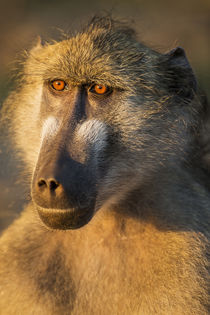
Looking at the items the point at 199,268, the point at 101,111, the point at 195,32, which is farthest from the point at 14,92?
the point at 195,32

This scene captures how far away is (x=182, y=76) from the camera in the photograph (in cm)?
271

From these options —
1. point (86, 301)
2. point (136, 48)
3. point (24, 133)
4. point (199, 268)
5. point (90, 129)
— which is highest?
point (136, 48)

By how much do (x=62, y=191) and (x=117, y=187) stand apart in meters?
0.54

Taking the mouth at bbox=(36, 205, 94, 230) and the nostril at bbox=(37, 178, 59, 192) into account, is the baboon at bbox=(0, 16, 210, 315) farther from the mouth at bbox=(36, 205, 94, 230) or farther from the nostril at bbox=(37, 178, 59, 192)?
the nostril at bbox=(37, 178, 59, 192)

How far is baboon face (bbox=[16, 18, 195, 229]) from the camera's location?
87.7 inches

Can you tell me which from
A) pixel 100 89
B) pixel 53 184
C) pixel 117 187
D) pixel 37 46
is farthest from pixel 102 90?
pixel 37 46

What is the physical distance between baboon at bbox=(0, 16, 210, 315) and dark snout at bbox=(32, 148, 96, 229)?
3 centimetres

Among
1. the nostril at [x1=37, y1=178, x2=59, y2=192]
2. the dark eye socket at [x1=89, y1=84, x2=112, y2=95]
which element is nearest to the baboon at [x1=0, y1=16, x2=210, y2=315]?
the dark eye socket at [x1=89, y1=84, x2=112, y2=95]

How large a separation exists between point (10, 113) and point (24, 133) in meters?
0.30

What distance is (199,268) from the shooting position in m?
2.36

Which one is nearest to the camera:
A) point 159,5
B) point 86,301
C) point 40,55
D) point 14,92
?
point 86,301

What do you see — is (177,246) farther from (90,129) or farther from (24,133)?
(24,133)

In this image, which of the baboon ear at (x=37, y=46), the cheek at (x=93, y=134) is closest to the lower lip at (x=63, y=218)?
the cheek at (x=93, y=134)

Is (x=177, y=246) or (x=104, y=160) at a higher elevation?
→ (x=104, y=160)
